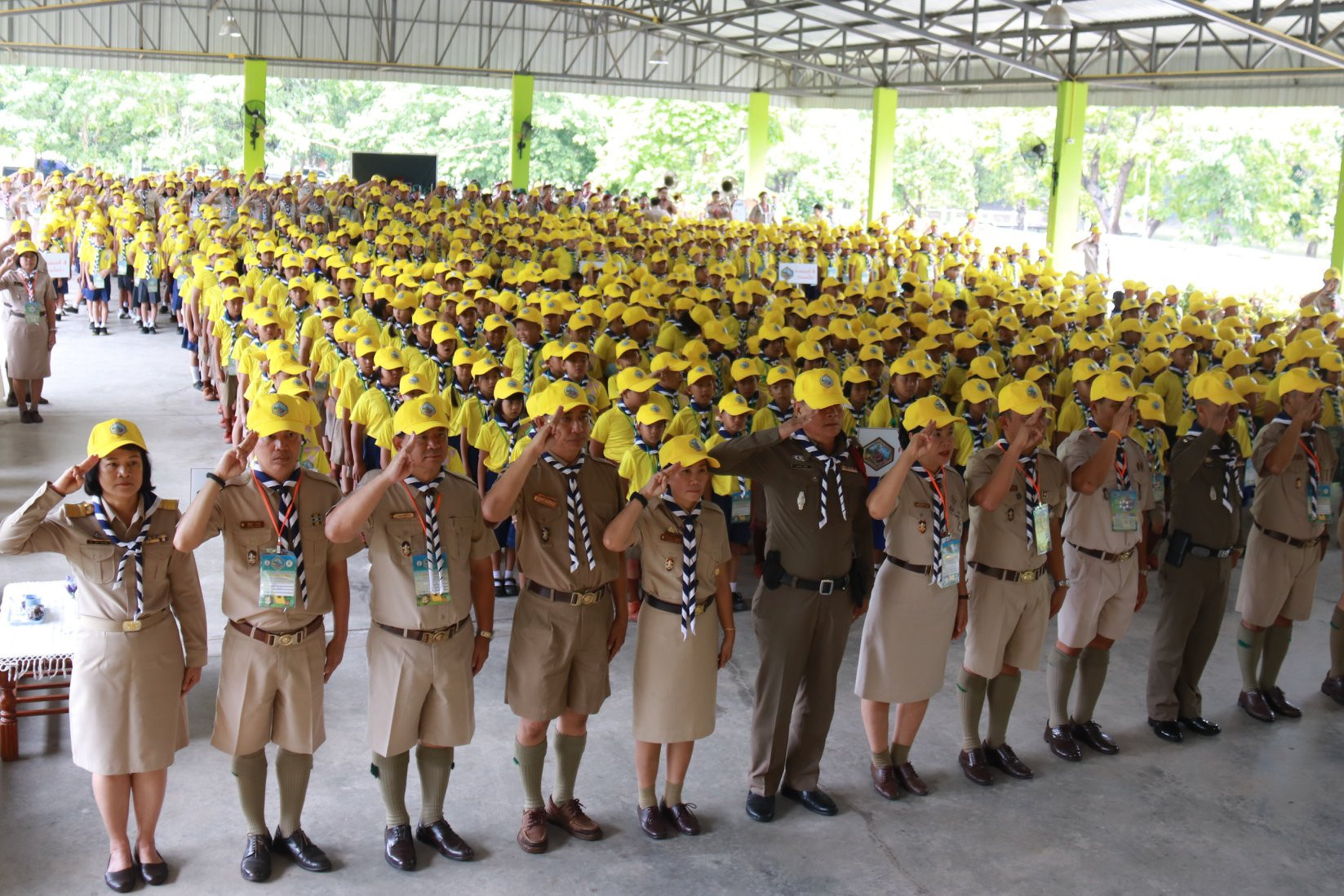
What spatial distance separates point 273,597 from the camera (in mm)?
4188

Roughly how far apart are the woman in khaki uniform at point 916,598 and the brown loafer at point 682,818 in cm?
89

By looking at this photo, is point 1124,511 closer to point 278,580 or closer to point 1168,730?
point 1168,730

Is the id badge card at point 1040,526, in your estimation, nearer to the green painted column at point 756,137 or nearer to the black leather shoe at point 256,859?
the black leather shoe at point 256,859

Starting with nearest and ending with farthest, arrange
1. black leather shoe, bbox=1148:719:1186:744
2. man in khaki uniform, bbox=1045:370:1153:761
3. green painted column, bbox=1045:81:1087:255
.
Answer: man in khaki uniform, bbox=1045:370:1153:761 < black leather shoe, bbox=1148:719:1186:744 < green painted column, bbox=1045:81:1087:255

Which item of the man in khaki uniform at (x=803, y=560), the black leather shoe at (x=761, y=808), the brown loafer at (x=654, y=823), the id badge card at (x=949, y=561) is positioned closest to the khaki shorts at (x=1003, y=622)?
the id badge card at (x=949, y=561)

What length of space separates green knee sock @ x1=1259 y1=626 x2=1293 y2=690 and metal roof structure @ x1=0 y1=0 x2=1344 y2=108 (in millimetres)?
15868

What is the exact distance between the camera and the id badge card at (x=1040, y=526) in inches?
211

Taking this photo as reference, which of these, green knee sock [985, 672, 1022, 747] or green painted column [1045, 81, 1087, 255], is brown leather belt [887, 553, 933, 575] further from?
green painted column [1045, 81, 1087, 255]

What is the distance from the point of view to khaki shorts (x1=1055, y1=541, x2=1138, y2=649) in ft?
19.1

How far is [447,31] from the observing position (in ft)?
105

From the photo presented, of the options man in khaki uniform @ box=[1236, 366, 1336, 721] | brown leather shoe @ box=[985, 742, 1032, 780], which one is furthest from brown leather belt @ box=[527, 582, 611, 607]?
man in khaki uniform @ box=[1236, 366, 1336, 721]

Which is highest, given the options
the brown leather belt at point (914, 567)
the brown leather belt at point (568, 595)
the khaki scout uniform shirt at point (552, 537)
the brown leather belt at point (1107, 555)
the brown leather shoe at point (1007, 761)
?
the khaki scout uniform shirt at point (552, 537)

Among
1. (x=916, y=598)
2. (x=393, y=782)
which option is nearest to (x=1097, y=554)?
(x=916, y=598)

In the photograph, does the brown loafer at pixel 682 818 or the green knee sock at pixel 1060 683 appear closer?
the brown loafer at pixel 682 818
